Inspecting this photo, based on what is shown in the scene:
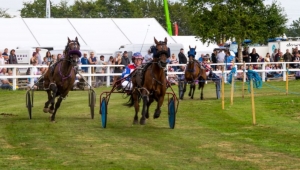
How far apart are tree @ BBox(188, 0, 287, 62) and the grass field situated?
20.0m

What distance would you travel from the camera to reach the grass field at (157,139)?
11.1 meters

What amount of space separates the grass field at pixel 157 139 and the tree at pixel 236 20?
65.6 ft

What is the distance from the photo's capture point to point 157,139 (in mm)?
13992

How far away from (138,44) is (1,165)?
2689 centimetres

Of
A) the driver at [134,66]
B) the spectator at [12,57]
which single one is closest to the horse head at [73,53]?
the driver at [134,66]

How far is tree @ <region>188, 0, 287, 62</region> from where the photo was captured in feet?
137

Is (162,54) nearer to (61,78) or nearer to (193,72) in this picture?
(61,78)

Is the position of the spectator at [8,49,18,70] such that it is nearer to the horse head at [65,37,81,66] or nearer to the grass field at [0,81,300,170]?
the grass field at [0,81,300,170]

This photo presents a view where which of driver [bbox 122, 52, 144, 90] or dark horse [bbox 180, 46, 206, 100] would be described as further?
dark horse [bbox 180, 46, 206, 100]

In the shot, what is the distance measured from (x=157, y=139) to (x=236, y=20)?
2844 centimetres

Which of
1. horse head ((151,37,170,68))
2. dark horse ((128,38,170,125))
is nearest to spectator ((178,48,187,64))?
dark horse ((128,38,170,125))

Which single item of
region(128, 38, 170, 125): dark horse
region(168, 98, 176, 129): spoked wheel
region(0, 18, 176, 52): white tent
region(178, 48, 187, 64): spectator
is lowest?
region(168, 98, 176, 129): spoked wheel

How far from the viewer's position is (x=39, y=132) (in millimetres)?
15141

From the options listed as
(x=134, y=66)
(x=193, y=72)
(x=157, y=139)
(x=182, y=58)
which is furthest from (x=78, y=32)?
(x=157, y=139)
